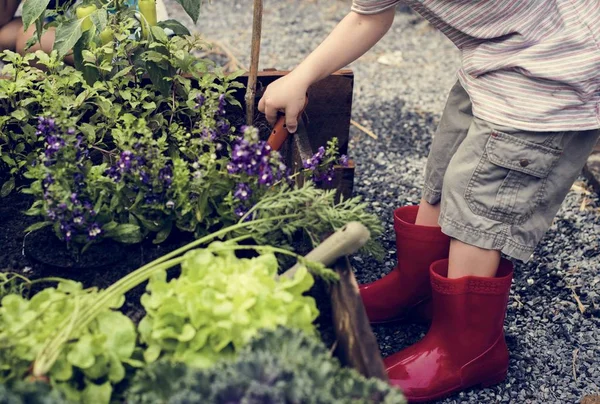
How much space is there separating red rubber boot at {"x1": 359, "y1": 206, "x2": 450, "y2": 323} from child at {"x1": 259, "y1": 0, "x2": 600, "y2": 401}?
0.14 feet

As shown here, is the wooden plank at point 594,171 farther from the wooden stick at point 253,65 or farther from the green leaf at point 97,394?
the green leaf at point 97,394

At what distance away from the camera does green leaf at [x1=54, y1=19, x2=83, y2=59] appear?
2033mm

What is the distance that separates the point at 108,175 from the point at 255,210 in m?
0.38

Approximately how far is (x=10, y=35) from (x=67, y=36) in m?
1.29

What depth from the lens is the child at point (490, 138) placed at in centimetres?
175

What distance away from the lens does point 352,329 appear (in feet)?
4.59

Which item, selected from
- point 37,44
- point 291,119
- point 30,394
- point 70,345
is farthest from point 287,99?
point 37,44

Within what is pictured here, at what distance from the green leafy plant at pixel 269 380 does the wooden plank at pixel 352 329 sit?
116 mm

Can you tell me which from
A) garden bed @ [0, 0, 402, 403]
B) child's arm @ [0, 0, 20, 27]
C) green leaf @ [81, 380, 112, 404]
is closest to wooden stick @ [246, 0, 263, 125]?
garden bed @ [0, 0, 402, 403]

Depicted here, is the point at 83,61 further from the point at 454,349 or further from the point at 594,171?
the point at 594,171

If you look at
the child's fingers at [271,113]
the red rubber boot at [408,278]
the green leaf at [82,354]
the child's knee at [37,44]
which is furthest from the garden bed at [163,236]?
the child's knee at [37,44]

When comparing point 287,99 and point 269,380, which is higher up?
point 287,99

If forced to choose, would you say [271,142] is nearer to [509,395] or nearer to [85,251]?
[85,251]

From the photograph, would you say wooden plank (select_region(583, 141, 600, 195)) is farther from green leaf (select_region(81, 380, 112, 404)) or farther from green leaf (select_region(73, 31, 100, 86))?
green leaf (select_region(81, 380, 112, 404))
